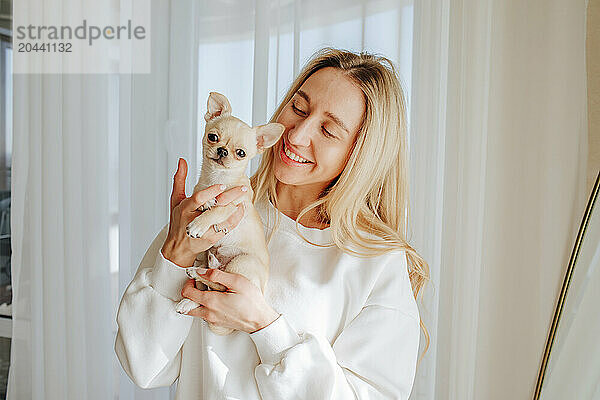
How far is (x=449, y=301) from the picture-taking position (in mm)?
1656

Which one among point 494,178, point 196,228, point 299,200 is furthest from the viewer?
point 494,178

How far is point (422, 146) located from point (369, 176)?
0.52 meters

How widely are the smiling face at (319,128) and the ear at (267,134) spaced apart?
0.19 ft

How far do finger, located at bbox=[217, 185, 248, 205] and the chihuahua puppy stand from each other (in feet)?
0.03

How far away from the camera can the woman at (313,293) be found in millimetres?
1040

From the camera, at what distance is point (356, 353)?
1.08 metres

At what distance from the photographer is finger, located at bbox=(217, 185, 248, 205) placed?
998 millimetres

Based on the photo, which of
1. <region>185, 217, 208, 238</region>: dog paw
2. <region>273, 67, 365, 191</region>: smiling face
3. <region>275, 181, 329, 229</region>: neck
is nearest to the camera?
<region>185, 217, 208, 238</region>: dog paw

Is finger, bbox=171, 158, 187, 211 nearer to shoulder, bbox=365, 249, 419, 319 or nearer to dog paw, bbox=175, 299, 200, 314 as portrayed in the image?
dog paw, bbox=175, 299, 200, 314

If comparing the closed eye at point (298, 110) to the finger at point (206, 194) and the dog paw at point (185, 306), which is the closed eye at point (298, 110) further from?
the dog paw at point (185, 306)

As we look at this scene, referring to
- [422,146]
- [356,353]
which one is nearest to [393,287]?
[356,353]

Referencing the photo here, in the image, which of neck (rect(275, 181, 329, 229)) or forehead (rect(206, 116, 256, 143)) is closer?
forehead (rect(206, 116, 256, 143))

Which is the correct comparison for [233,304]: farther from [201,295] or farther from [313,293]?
[313,293]

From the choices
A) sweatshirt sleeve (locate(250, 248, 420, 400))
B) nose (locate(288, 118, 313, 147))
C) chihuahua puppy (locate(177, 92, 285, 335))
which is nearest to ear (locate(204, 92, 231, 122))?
chihuahua puppy (locate(177, 92, 285, 335))
